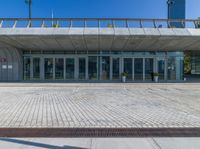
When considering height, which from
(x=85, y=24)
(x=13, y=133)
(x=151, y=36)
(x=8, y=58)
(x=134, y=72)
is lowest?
(x=13, y=133)

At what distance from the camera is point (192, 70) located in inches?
1286

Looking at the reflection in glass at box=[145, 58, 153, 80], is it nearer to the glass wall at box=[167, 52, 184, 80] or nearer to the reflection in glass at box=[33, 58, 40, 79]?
the glass wall at box=[167, 52, 184, 80]

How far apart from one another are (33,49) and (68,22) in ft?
22.5

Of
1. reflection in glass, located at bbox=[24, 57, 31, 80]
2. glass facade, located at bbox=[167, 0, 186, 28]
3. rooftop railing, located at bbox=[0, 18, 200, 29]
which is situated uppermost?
glass facade, located at bbox=[167, 0, 186, 28]

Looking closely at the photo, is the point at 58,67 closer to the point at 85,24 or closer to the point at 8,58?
the point at 8,58

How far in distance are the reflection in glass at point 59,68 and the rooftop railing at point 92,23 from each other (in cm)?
570

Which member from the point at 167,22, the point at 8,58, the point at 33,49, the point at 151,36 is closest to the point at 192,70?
the point at 167,22

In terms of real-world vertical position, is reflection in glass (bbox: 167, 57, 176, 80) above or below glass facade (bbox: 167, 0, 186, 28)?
below

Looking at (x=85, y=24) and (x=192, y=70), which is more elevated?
(x=85, y=24)

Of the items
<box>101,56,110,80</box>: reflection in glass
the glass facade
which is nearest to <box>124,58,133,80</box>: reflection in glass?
<box>101,56,110,80</box>: reflection in glass

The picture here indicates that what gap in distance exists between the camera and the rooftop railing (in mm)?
17258

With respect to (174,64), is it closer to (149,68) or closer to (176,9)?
(149,68)

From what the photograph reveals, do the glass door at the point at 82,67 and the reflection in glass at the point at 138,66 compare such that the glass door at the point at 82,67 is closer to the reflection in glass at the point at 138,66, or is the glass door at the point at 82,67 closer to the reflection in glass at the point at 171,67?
the reflection in glass at the point at 138,66

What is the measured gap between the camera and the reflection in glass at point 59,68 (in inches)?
899
